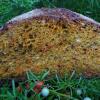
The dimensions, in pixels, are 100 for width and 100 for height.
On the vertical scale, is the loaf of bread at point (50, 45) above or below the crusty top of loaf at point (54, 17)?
below

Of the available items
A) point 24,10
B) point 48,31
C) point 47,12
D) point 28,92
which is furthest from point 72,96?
point 24,10

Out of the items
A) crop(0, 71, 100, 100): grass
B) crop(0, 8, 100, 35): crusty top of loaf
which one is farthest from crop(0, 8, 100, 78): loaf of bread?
crop(0, 71, 100, 100): grass

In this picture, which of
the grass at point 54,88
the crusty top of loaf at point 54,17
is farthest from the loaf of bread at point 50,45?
the grass at point 54,88

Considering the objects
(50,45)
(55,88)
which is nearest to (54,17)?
(50,45)

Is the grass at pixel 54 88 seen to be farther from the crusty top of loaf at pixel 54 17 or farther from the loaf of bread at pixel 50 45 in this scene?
the crusty top of loaf at pixel 54 17

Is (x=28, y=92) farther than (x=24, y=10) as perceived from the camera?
No

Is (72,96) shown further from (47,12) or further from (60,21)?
(47,12)

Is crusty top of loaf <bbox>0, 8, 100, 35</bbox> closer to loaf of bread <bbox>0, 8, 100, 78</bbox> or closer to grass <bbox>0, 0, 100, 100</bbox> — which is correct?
loaf of bread <bbox>0, 8, 100, 78</bbox>
